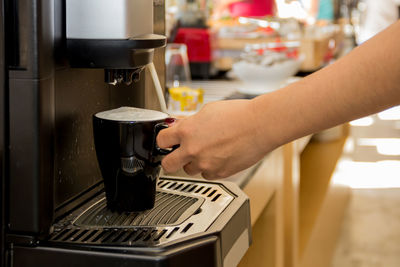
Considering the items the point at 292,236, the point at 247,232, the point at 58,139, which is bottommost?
the point at 292,236

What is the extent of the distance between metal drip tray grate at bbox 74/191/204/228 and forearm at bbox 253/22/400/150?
13 centimetres

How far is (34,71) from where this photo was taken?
627 millimetres

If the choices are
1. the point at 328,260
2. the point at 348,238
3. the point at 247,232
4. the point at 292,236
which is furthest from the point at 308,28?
the point at 247,232

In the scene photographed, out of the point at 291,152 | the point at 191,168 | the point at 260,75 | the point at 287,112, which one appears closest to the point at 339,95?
the point at 287,112

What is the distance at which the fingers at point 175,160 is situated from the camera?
75 cm

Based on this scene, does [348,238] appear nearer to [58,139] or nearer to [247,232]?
[247,232]

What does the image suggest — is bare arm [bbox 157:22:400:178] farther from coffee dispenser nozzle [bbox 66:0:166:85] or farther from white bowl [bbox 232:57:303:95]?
white bowl [bbox 232:57:303:95]

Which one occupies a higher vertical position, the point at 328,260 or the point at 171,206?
Result: the point at 171,206

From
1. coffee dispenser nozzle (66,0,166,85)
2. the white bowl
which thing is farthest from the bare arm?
the white bowl

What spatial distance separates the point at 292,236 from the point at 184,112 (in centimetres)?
49

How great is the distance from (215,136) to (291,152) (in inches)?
37.7

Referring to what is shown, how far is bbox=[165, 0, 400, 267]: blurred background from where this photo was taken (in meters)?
1.54

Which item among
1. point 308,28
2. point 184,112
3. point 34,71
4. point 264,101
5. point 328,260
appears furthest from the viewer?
point 308,28

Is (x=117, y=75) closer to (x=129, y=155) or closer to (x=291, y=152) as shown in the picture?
(x=129, y=155)
